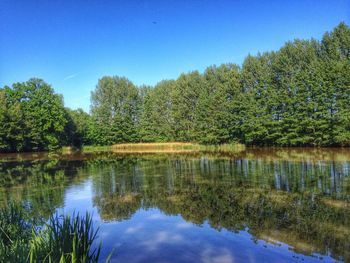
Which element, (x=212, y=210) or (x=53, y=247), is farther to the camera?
(x=212, y=210)

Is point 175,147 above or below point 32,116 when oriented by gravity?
below

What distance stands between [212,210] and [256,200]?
2283 millimetres

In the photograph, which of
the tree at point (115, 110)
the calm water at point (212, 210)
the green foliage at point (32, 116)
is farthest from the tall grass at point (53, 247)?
the tree at point (115, 110)

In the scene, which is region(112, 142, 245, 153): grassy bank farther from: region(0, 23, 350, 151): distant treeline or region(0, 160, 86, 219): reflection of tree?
region(0, 160, 86, 219): reflection of tree

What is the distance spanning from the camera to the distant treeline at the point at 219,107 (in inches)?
1618

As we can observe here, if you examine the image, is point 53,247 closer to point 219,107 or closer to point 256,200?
point 256,200

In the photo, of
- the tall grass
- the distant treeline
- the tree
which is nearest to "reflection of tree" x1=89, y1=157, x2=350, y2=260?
the tall grass

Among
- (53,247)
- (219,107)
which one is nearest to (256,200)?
(53,247)

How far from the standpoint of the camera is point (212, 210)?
1270 centimetres

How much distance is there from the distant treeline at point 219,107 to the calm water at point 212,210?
22091mm

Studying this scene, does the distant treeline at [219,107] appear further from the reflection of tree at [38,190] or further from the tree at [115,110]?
the reflection of tree at [38,190]

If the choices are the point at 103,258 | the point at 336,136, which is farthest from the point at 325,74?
the point at 103,258

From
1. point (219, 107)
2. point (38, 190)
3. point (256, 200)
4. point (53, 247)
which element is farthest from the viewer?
point (219, 107)

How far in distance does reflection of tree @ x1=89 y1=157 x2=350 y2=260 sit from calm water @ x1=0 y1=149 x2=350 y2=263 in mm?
34
